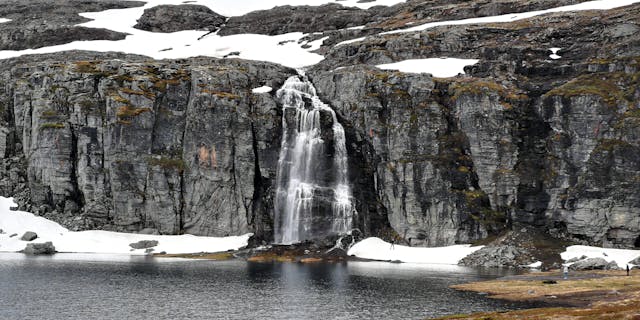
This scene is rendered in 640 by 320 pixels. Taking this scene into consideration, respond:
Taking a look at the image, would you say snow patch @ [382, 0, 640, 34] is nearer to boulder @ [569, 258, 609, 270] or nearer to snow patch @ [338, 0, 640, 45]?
snow patch @ [338, 0, 640, 45]

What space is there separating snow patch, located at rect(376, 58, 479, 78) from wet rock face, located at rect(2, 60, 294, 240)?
31471 mm

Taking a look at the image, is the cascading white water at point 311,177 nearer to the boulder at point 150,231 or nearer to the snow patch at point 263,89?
the snow patch at point 263,89

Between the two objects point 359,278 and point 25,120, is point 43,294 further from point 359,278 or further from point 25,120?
point 25,120

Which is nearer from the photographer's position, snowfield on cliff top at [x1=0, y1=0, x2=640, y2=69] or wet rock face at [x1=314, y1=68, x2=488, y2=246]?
wet rock face at [x1=314, y1=68, x2=488, y2=246]

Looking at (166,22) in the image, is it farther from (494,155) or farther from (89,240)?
(494,155)

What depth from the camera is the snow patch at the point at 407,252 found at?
358 ft

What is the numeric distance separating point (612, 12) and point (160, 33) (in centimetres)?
13034

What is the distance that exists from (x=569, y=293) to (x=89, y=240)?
298 feet

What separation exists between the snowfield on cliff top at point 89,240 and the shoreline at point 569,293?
197 feet

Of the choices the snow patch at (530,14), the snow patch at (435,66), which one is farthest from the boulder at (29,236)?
the snow patch at (530,14)

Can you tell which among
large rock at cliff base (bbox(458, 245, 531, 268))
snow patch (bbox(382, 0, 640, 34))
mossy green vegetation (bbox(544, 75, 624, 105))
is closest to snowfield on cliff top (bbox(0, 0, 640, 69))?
snow patch (bbox(382, 0, 640, 34))

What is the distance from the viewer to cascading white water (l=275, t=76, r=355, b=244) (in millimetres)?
119000

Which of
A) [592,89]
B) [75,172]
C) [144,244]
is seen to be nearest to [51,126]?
[75,172]

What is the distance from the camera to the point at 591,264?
305 ft
